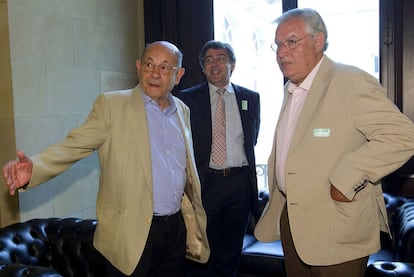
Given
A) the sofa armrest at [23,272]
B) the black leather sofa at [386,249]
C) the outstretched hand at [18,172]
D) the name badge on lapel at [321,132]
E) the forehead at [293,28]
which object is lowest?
the black leather sofa at [386,249]

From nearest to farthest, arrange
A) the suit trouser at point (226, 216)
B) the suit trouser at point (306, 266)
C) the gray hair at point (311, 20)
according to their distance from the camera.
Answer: the suit trouser at point (306, 266), the gray hair at point (311, 20), the suit trouser at point (226, 216)

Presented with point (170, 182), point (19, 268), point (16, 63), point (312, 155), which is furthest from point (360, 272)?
point (16, 63)

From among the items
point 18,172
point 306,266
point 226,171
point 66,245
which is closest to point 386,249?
point 226,171

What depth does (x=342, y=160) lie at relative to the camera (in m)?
1.64

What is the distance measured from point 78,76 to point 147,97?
1.47 metres

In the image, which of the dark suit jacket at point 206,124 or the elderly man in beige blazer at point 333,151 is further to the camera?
the dark suit jacket at point 206,124

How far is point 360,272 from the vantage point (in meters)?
1.73

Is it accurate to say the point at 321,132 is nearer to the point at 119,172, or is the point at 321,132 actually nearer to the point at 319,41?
the point at 319,41

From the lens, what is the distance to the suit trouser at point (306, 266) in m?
1.71

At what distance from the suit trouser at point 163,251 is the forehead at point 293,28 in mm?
987

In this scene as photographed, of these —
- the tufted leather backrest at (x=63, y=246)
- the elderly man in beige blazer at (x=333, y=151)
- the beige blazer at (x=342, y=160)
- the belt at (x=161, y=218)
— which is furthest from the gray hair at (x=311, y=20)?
the tufted leather backrest at (x=63, y=246)

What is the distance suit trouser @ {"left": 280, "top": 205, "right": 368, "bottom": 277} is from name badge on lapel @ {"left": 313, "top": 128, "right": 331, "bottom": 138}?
41 centimetres

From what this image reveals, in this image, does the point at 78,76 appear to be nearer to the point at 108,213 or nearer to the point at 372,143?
the point at 108,213

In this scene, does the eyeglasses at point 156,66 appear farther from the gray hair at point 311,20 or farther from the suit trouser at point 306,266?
the suit trouser at point 306,266
